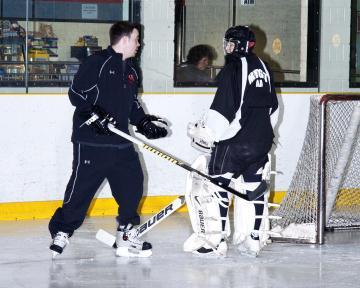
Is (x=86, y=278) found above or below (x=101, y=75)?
below

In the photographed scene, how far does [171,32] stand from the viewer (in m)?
9.01

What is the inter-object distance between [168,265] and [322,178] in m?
1.42

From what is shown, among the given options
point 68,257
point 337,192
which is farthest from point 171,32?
point 68,257

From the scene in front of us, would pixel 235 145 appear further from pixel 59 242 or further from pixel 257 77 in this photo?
pixel 59 242

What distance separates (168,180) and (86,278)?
8.77 ft

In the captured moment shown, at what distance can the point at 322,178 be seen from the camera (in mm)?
7336

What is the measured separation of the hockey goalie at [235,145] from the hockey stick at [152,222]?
0.11 metres

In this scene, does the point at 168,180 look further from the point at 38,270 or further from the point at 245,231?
the point at 38,270

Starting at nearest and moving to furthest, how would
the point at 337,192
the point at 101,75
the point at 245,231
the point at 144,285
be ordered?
the point at 144,285, the point at 101,75, the point at 245,231, the point at 337,192

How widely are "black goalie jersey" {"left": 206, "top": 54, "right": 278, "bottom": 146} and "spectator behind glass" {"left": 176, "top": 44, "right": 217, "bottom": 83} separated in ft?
7.71

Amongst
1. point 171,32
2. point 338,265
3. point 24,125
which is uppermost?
point 171,32

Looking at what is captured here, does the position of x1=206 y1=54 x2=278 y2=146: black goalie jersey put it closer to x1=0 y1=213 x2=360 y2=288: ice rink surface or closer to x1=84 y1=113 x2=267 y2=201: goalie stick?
x1=84 y1=113 x2=267 y2=201: goalie stick

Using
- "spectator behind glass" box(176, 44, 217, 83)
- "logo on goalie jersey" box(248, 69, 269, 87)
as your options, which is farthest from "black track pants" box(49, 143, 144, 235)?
"spectator behind glass" box(176, 44, 217, 83)

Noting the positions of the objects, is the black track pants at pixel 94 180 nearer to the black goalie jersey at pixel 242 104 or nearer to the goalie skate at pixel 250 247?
the black goalie jersey at pixel 242 104
